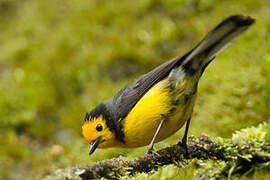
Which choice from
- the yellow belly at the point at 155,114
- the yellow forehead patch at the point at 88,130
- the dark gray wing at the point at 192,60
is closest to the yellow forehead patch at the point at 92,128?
the yellow forehead patch at the point at 88,130

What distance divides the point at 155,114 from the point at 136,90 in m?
0.56

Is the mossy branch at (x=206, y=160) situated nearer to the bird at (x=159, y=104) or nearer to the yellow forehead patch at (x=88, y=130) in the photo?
the bird at (x=159, y=104)

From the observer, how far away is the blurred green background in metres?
5.83

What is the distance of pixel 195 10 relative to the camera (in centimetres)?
916

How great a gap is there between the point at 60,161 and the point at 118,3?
5683 mm

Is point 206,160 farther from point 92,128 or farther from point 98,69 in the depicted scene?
point 98,69

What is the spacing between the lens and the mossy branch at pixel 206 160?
9.55ft

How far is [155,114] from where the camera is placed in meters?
3.66

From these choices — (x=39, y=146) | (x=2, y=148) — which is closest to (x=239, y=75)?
(x=39, y=146)

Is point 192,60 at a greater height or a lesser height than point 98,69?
lesser

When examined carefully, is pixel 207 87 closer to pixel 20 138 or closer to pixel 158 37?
pixel 158 37

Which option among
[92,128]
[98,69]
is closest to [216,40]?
[92,128]

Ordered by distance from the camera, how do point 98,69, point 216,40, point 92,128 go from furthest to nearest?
point 98,69 → point 92,128 → point 216,40

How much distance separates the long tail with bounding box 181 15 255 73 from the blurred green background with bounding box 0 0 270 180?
2.09m
